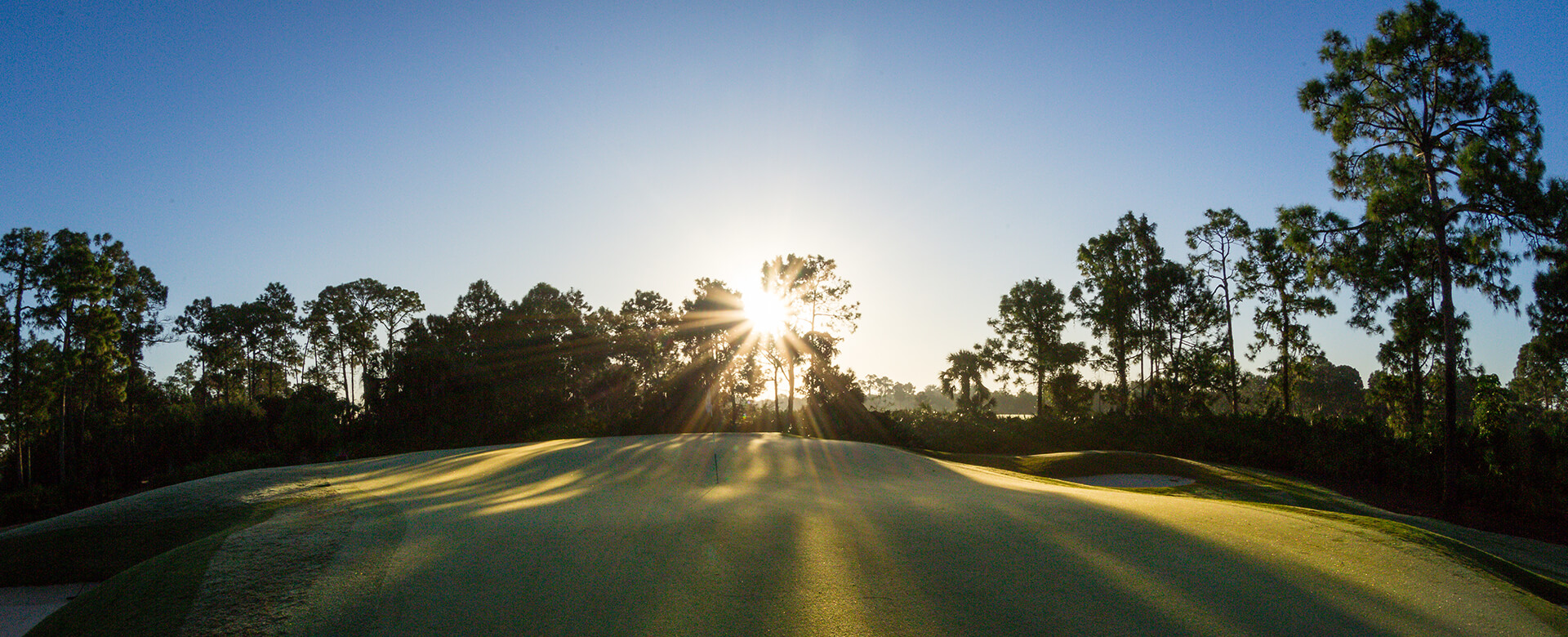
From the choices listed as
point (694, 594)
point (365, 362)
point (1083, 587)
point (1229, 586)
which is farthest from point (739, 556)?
point (365, 362)

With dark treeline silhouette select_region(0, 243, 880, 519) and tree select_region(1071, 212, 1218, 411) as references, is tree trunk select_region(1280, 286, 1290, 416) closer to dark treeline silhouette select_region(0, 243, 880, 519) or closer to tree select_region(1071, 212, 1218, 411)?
tree select_region(1071, 212, 1218, 411)

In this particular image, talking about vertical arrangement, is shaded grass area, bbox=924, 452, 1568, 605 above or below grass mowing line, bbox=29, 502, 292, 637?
below

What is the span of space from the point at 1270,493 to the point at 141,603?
925 inches

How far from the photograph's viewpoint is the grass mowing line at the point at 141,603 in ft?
19.7

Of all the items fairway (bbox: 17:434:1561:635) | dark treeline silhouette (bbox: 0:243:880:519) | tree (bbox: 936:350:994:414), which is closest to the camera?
fairway (bbox: 17:434:1561:635)

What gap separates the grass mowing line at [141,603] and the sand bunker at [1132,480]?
855 inches

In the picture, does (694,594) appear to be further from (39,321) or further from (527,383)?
(527,383)

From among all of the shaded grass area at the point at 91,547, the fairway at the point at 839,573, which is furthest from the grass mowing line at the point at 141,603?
the shaded grass area at the point at 91,547

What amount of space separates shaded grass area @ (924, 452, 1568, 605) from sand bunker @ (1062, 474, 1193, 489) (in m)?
0.33

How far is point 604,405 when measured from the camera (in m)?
54.8

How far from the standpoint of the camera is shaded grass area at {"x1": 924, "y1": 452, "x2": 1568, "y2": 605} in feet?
23.7

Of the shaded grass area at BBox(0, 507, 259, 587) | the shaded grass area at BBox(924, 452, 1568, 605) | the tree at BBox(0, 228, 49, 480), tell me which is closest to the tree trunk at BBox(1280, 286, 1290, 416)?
the shaded grass area at BBox(924, 452, 1568, 605)

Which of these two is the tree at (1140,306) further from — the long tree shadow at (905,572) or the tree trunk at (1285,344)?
the long tree shadow at (905,572)

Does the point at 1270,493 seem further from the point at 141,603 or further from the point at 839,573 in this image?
the point at 141,603
